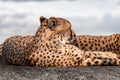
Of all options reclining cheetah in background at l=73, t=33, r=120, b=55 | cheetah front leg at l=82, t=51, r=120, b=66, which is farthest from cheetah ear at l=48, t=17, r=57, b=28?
reclining cheetah in background at l=73, t=33, r=120, b=55

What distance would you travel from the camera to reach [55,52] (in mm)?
5703

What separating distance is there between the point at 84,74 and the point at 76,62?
0.45m

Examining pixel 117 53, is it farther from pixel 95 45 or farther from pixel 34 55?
pixel 34 55

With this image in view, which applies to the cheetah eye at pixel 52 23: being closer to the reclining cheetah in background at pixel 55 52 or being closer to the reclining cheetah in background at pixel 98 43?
the reclining cheetah in background at pixel 55 52

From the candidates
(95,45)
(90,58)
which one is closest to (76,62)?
(90,58)

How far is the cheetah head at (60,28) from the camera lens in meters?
5.89

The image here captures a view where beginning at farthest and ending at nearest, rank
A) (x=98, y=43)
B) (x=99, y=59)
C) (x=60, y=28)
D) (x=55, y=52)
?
1. (x=98, y=43)
2. (x=60, y=28)
3. (x=99, y=59)
4. (x=55, y=52)

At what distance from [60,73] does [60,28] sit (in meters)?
0.80

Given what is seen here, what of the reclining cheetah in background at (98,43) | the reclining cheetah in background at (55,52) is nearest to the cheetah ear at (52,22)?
the reclining cheetah in background at (55,52)

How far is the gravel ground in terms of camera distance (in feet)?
17.1

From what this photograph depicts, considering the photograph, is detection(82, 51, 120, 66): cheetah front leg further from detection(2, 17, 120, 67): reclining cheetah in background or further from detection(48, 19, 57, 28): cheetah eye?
detection(48, 19, 57, 28): cheetah eye

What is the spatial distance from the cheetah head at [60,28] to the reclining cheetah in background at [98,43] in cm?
60

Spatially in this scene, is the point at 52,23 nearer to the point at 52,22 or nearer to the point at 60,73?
the point at 52,22

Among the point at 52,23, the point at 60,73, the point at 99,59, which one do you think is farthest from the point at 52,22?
the point at 60,73
